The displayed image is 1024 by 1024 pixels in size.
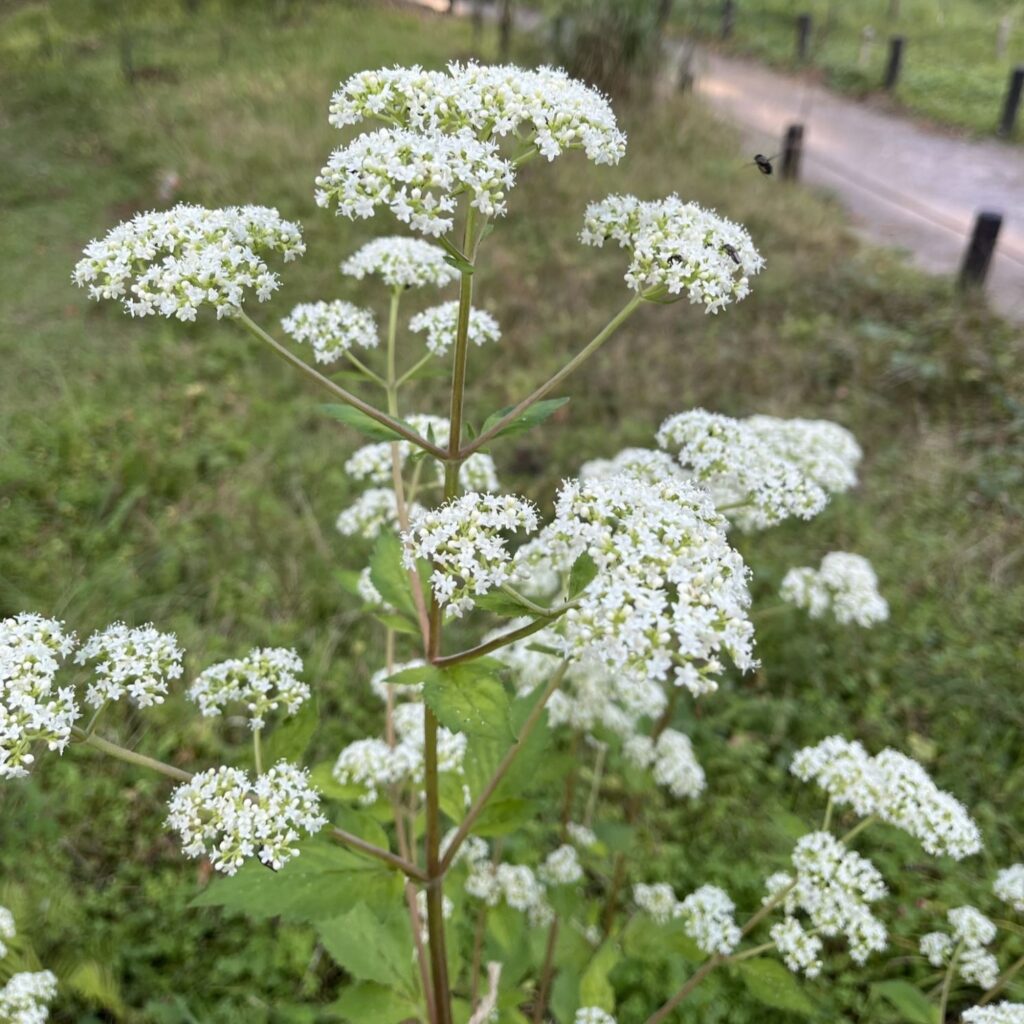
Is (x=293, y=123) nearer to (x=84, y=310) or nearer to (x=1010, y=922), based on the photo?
(x=84, y=310)

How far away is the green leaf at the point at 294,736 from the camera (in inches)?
77.1

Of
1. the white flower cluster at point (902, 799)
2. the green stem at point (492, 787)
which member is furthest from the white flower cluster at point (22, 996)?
the white flower cluster at point (902, 799)

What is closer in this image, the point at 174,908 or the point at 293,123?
the point at 174,908

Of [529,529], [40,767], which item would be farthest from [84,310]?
[529,529]

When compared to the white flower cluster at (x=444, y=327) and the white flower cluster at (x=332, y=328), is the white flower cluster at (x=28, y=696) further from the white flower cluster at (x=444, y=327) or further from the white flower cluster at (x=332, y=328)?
the white flower cluster at (x=444, y=327)

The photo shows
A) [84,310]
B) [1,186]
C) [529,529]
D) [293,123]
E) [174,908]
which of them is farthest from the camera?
[293,123]

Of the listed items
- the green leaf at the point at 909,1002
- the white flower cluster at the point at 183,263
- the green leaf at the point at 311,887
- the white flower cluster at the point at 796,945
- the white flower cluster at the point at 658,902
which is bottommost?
the white flower cluster at the point at 658,902

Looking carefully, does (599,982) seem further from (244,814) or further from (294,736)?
(244,814)

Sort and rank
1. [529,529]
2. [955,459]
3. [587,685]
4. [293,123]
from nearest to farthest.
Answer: [529,529]
[587,685]
[955,459]
[293,123]

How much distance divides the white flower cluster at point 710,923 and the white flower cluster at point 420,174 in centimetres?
232

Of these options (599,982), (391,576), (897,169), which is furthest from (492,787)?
(897,169)

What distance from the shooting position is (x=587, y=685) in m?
2.97

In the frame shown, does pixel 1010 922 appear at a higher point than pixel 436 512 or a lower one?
lower

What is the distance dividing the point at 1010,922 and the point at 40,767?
17.1 feet
